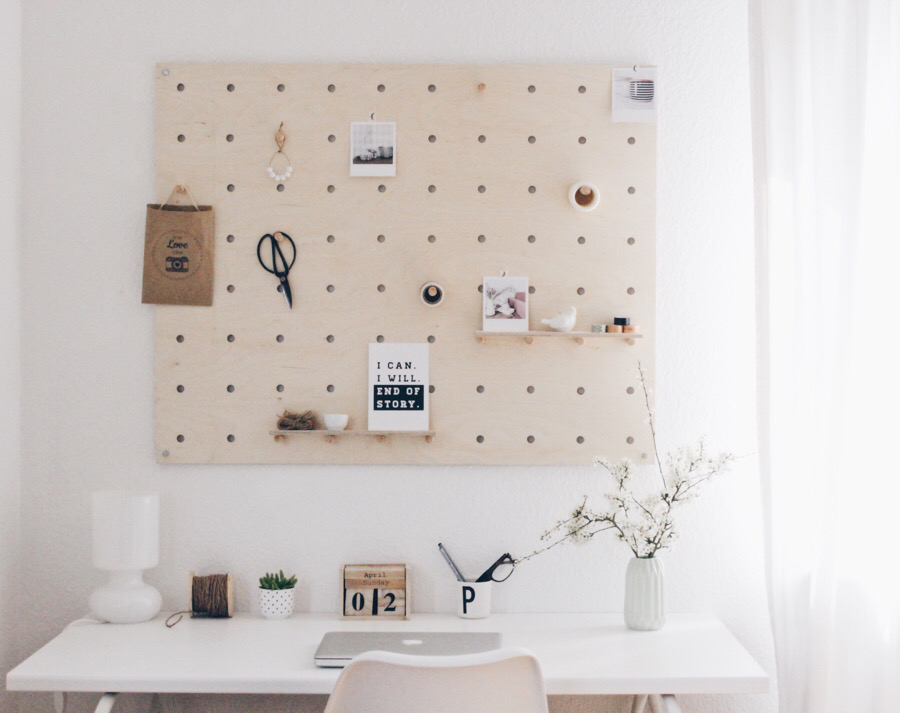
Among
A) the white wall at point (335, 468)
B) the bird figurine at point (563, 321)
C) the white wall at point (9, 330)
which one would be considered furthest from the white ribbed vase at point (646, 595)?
the white wall at point (9, 330)

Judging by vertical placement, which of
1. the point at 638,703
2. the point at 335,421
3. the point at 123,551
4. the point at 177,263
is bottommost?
the point at 638,703

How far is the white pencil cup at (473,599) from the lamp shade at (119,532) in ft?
2.17

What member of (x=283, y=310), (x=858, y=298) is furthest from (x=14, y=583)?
(x=858, y=298)

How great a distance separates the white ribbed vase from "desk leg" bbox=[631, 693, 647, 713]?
0.57ft

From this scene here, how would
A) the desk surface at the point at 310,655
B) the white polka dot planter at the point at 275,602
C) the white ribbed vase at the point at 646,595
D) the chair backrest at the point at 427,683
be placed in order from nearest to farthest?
the chair backrest at the point at 427,683
the desk surface at the point at 310,655
the white ribbed vase at the point at 646,595
the white polka dot planter at the point at 275,602

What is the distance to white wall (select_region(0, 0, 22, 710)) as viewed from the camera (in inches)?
73.5

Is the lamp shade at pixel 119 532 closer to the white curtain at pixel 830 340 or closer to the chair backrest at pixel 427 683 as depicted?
the chair backrest at pixel 427 683

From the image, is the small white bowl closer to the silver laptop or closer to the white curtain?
the silver laptop

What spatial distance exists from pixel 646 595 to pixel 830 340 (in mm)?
608

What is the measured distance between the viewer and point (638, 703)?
1838 millimetres

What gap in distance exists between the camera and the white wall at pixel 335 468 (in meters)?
1.92

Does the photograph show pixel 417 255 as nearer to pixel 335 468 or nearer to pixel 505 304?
pixel 505 304

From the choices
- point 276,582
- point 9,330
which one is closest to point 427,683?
point 276,582

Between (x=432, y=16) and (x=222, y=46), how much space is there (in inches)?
18.4
